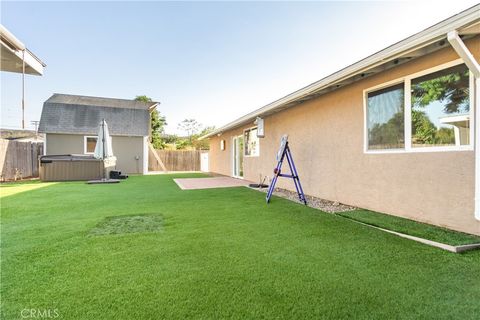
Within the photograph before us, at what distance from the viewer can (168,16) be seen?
34.8 feet

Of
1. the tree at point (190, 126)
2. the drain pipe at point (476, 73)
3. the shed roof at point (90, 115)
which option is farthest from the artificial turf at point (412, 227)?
the tree at point (190, 126)

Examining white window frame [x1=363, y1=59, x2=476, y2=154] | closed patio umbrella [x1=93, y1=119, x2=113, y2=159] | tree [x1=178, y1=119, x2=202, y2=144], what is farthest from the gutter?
tree [x1=178, y1=119, x2=202, y2=144]

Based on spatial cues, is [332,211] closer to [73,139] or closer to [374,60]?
[374,60]

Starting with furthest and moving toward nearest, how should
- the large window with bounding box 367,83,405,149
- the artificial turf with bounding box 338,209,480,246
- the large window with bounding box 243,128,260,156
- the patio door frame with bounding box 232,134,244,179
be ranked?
the patio door frame with bounding box 232,134,244,179 → the large window with bounding box 243,128,260,156 → the large window with bounding box 367,83,405,149 → the artificial turf with bounding box 338,209,480,246

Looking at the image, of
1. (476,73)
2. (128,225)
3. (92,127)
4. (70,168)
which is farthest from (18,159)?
(476,73)

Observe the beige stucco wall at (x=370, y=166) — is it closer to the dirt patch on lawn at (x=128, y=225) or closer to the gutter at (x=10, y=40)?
the dirt patch on lawn at (x=128, y=225)

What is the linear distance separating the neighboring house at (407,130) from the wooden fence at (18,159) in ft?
40.2

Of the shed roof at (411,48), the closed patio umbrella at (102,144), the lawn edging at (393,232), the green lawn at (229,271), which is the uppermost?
the shed roof at (411,48)

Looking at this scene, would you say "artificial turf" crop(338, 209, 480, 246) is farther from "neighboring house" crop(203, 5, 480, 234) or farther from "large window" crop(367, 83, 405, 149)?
"large window" crop(367, 83, 405, 149)

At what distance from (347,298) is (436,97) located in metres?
3.36

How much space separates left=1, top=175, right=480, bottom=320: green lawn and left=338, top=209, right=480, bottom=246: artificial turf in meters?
0.32

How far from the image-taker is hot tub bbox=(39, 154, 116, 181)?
1059cm

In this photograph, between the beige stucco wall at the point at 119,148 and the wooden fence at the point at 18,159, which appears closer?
the wooden fence at the point at 18,159

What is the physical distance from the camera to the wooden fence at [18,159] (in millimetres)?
10609
